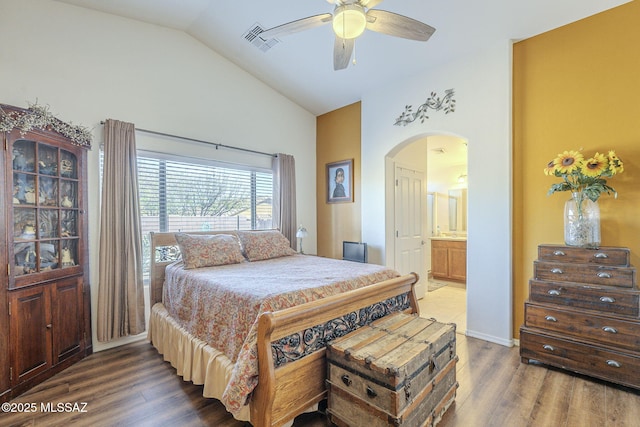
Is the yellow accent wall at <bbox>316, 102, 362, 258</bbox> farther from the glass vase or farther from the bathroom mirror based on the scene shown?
the bathroom mirror

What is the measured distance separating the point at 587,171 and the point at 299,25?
265 centimetres

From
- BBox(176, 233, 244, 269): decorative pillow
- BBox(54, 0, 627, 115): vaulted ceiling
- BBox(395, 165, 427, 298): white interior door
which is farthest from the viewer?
BBox(395, 165, 427, 298): white interior door

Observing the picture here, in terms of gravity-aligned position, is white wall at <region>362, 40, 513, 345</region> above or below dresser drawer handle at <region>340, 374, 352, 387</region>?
above

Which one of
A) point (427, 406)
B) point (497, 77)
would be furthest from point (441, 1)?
point (427, 406)

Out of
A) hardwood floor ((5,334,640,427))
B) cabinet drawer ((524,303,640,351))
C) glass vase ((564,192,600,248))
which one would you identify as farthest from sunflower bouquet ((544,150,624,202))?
hardwood floor ((5,334,640,427))

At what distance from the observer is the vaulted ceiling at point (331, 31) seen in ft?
9.02

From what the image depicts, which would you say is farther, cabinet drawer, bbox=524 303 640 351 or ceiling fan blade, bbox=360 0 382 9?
cabinet drawer, bbox=524 303 640 351

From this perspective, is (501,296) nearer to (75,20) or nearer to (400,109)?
(400,109)

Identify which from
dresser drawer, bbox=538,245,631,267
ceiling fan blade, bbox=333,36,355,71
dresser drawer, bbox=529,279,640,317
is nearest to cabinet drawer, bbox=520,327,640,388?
dresser drawer, bbox=529,279,640,317

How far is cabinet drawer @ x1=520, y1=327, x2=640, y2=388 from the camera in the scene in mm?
2160

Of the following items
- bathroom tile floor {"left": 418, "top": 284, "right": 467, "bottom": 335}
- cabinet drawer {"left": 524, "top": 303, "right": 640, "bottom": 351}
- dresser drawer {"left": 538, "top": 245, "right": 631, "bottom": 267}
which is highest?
dresser drawer {"left": 538, "top": 245, "right": 631, "bottom": 267}

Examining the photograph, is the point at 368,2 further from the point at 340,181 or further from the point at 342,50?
the point at 340,181

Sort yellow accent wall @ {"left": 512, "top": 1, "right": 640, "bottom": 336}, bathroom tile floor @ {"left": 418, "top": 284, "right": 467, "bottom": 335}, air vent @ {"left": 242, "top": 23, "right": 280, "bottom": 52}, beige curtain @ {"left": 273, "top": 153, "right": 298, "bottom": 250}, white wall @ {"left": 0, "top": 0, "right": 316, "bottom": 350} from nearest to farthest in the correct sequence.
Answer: yellow accent wall @ {"left": 512, "top": 1, "right": 640, "bottom": 336}
white wall @ {"left": 0, "top": 0, "right": 316, "bottom": 350}
air vent @ {"left": 242, "top": 23, "right": 280, "bottom": 52}
bathroom tile floor @ {"left": 418, "top": 284, "right": 467, "bottom": 335}
beige curtain @ {"left": 273, "top": 153, "right": 298, "bottom": 250}

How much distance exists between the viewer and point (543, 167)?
2.95 m
